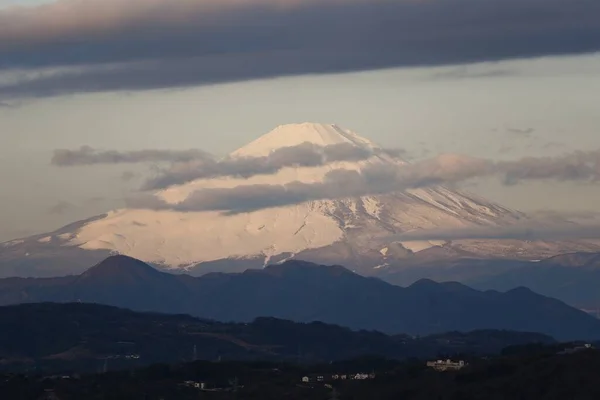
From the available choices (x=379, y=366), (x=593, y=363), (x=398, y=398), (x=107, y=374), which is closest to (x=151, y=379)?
(x=107, y=374)

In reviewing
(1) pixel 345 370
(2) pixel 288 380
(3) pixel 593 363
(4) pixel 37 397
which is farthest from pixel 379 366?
(3) pixel 593 363

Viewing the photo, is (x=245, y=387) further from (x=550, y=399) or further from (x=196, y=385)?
(x=550, y=399)

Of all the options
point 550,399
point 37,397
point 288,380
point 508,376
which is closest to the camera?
point 550,399

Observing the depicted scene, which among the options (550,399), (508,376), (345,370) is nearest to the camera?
(550,399)

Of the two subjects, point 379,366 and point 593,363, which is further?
point 379,366

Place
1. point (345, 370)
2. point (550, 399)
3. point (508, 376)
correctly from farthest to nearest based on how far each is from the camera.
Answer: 1. point (345, 370)
2. point (508, 376)
3. point (550, 399)

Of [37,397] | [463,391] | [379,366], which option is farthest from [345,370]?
[463,391]

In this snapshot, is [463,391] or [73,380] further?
[73,380]

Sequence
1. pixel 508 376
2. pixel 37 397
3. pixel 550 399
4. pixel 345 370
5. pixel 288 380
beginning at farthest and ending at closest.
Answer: pixel 345 370, pixel 288 380, pixel 37 397, pixel 508 376, pixel 550 399

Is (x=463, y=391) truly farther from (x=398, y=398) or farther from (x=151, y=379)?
(x=151, y=379)
